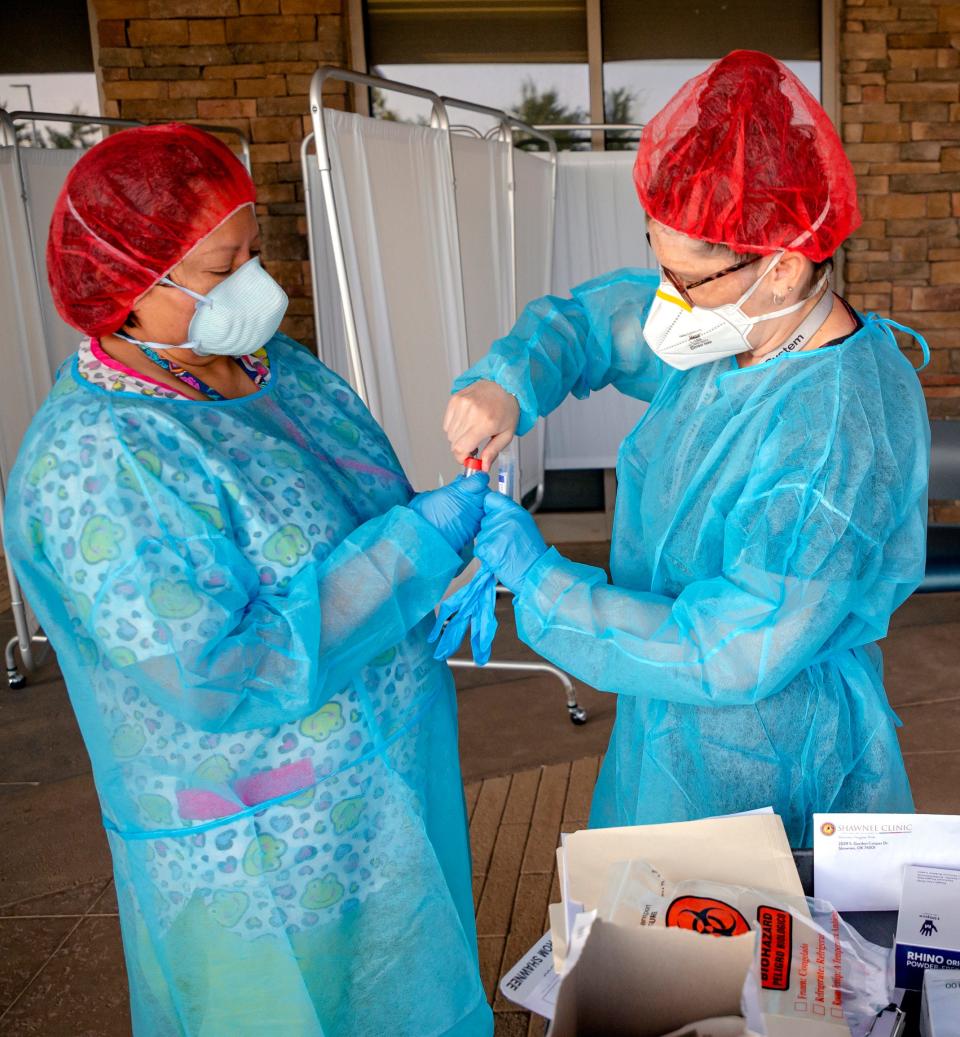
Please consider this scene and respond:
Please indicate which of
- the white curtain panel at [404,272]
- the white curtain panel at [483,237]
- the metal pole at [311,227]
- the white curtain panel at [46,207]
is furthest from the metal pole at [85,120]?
the white curtain panel at [483,237]

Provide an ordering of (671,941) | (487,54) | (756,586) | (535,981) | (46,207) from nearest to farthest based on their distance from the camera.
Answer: (671,941) → (535,981) → (756,586) → (46,207) → (487,54)

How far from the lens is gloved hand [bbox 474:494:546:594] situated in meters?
1.23

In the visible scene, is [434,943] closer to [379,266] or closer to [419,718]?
[419,718]

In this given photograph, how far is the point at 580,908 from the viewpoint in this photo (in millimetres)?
900

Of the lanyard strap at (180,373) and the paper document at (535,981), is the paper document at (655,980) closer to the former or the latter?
the paper document at (535,981)

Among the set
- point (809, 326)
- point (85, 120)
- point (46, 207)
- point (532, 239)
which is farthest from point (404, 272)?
point (809, 326)

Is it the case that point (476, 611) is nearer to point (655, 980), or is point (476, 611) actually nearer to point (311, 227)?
point (655, 980)

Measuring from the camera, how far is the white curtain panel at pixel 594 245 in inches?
171

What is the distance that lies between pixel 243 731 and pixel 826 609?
0.67m

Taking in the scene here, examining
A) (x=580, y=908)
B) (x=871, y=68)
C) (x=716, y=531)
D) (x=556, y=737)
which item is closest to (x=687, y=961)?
(x=580, y=908)

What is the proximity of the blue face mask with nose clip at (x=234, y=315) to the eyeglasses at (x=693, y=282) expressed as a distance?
0.48 meters

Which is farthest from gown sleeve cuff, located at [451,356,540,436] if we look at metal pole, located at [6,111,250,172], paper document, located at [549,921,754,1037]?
metal pole, located at [6,111,250,172]

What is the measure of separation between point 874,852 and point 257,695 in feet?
2.16

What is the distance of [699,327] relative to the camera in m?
1.24
